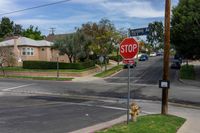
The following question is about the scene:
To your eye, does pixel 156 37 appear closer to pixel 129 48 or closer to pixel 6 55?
pixel 6 55

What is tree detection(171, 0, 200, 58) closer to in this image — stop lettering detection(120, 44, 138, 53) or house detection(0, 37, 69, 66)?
house detection(0, 37, 69, 66)

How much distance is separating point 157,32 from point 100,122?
15503cm

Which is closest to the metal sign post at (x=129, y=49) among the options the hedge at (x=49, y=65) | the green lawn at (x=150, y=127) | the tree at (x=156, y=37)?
the green lawn at (x=150, y=127)

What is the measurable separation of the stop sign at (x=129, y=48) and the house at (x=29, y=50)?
5766 cm

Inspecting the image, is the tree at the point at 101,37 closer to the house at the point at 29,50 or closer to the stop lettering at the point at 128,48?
the house at the point at 29,50

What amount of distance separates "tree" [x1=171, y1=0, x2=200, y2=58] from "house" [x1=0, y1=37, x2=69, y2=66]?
26055 millimetres

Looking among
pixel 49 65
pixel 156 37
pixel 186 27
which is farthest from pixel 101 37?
pixel 156 37

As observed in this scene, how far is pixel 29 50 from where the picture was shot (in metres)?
75.5

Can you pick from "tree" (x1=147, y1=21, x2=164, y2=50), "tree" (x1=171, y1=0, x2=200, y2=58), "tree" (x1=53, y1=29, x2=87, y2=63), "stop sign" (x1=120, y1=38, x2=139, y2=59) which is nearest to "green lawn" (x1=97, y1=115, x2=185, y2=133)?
"stop sign" (x1=120, y1=38, x2=139, y2=59)

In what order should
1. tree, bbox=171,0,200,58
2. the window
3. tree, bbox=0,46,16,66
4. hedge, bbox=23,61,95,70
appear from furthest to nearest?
1. the window
2. tree, bbox=0,46,16,66
3. hedge, bbox=23,61,95,70
4. tree, bbox=171,0,200,58

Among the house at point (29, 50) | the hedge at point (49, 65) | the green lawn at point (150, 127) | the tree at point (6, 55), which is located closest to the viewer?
the green lawn at point (150, 127)

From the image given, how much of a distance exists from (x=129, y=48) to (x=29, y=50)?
6326cm

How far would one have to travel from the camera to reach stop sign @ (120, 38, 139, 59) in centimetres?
1358

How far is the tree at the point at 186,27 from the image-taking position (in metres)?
47.0
